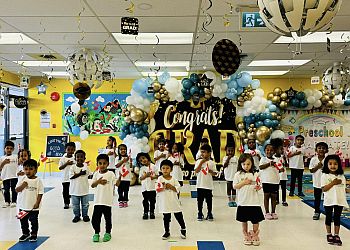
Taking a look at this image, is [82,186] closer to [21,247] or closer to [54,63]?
[21,247]

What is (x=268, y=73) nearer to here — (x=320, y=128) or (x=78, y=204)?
(x=320, y=128)

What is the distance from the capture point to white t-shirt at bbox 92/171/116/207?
180 inches

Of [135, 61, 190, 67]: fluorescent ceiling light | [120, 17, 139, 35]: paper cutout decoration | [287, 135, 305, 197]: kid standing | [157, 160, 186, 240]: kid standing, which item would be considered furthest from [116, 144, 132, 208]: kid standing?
[120, 17, 139, 35]: paper cutout decoration

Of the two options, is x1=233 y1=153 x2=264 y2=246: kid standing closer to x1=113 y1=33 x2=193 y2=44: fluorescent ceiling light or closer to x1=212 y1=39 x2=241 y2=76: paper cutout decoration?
x1=212 y1=39 x2=241 y2=76: paper cutout decoration

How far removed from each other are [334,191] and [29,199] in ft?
12.4

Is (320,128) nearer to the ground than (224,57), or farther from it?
nearer to the ground

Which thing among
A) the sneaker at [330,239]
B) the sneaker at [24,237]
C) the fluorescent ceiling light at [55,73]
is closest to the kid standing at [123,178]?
the sneaker at [24,237]

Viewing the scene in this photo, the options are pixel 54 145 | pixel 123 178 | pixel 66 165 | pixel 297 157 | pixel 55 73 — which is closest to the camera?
pixel 66 165

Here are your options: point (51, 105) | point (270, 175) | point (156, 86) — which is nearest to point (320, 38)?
point (270, 175)

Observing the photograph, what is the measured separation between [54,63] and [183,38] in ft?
11.9

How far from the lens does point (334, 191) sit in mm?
4332

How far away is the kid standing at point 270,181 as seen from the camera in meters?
5.57

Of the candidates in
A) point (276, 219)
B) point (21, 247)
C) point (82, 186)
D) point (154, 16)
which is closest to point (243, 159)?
point (276, 219)

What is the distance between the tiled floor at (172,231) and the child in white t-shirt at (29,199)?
0.71 feet
